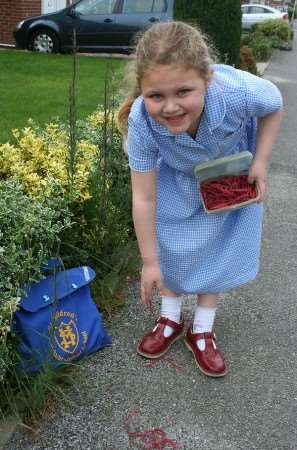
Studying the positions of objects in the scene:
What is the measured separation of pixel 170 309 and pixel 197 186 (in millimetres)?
706

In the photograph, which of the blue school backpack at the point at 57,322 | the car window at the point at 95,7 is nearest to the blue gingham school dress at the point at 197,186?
the blue school backpack at the point at 57,322

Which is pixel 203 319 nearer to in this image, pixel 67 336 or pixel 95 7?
pixel 67 336

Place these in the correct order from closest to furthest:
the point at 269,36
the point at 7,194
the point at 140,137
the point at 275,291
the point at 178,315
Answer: the point at 140,137 < the point at 7,194 < the point at 178,315 < the point at 275,291 < the point at 269,36

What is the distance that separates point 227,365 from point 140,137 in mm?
1151

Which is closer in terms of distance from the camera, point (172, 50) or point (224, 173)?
point (172, 50)

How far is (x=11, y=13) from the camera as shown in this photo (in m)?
13.3

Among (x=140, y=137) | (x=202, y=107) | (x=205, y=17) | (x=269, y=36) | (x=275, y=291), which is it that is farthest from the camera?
(x=269, y=36)

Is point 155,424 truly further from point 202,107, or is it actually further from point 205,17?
point 205,17

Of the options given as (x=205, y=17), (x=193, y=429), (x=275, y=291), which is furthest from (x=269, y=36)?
(x=193, y=429)

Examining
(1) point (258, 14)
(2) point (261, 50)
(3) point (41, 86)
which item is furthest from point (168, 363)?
(1) point (258, 14)

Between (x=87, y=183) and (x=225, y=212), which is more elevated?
(x=225, y=212)

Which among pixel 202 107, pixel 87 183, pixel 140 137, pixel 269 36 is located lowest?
pixel 269 36

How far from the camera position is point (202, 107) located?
2002 mm

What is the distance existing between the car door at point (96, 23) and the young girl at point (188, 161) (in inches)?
416
